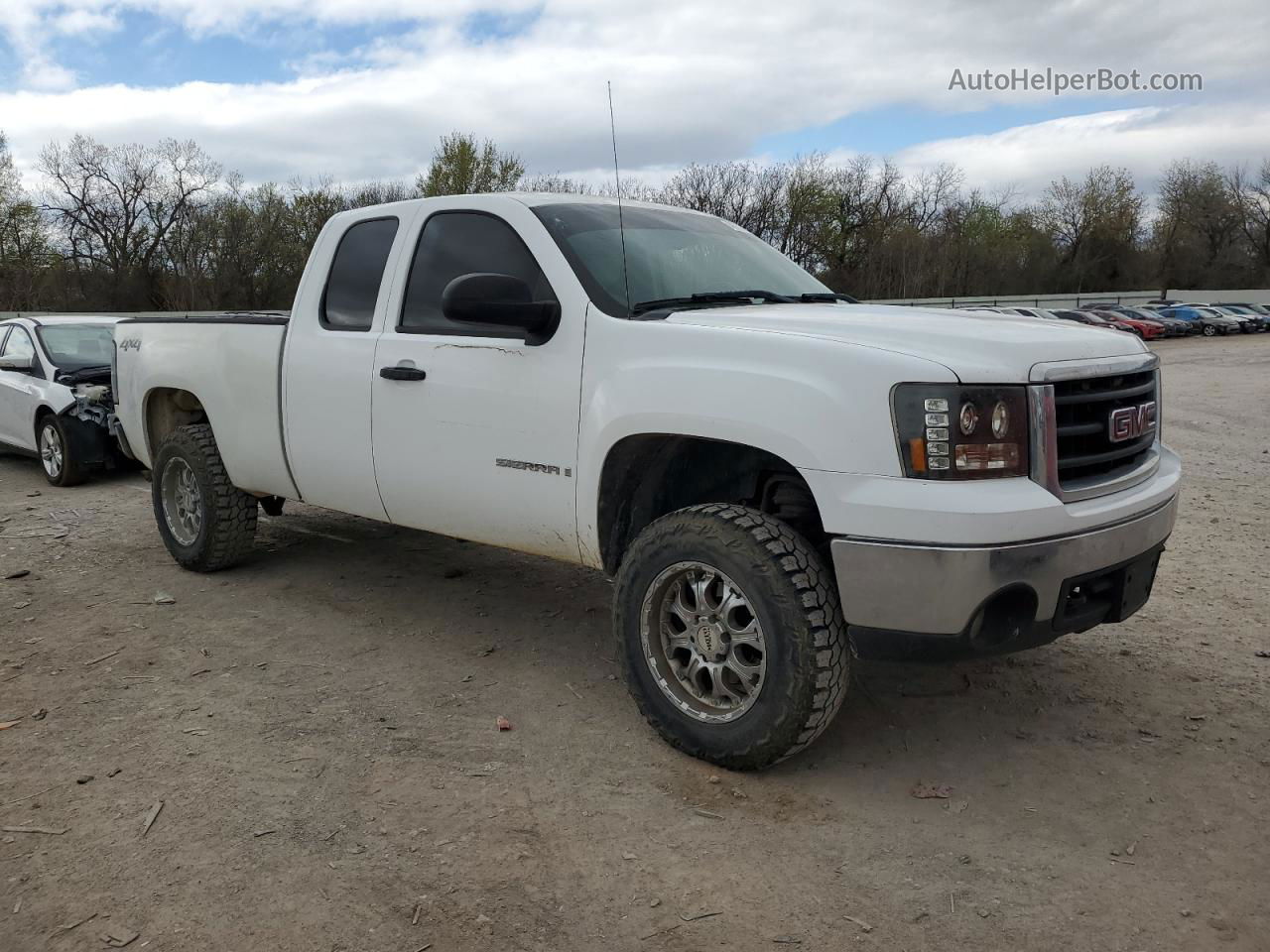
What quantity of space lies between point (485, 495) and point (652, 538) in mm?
936

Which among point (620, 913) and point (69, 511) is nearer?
point (620, 913)

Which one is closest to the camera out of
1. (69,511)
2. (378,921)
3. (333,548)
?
(378,921)

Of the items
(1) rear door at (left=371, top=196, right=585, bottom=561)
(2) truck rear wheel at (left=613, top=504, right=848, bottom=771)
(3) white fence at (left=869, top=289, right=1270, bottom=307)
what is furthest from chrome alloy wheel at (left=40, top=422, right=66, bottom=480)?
(3) white fence at (left=869, top=289, right=1270, bottom=307)

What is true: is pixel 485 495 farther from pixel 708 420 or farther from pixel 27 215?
pixel 27 215

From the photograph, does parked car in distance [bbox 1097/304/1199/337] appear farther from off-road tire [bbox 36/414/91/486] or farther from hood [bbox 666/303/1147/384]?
hood [bbox 666/303/1147/384]

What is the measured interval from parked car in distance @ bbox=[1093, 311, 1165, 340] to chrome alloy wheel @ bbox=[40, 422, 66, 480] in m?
41.3

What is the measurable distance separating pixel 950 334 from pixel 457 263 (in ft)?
7.31

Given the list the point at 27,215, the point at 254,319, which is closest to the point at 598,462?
the point at 254,319

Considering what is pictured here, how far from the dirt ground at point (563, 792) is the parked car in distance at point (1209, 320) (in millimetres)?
49892

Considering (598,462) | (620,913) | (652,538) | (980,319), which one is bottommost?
(620,913)

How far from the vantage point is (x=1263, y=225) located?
79188 mm

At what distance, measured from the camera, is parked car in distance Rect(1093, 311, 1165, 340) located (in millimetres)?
43294

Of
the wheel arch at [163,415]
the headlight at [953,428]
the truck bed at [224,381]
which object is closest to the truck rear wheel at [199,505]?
the truck bed at [224,381]

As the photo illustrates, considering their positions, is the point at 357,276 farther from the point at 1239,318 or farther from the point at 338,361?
the point at 1239,318
